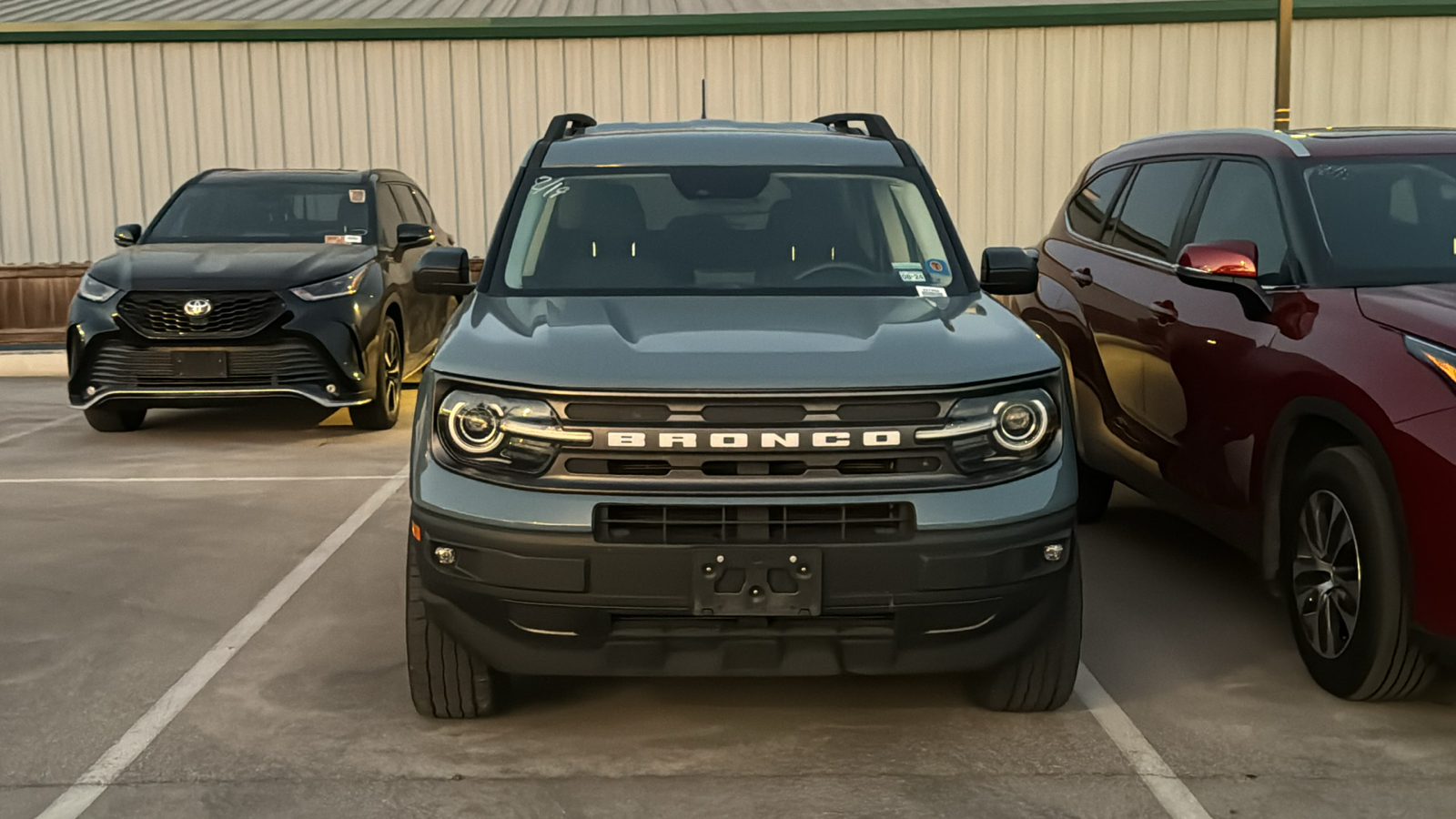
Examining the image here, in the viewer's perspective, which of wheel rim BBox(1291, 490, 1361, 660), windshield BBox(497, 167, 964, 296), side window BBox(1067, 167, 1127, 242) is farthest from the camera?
side window BBox(1067, 167, 1127, 242)

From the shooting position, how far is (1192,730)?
4.36 m

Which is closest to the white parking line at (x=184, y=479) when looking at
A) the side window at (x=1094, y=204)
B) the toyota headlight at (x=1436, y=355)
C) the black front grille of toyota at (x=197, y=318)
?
the black front grille of toyota at (x=197, y=318)

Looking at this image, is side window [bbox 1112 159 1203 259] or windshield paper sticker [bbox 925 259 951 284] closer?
windshield paper sticker [bbox 925 259 951 284]

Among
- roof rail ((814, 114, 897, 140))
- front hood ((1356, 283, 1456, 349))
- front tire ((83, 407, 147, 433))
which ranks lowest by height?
front tire ((83, 407, 147, 433))

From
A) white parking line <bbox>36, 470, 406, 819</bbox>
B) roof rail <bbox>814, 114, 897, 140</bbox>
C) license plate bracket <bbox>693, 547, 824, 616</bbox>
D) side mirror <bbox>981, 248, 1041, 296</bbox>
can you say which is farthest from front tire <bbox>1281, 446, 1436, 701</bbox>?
white parking line <bbox>36, 470, 406, 819</bbox>

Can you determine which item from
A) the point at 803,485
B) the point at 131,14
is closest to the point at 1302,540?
the point at 803,485

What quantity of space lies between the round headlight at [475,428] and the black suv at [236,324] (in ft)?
18.6

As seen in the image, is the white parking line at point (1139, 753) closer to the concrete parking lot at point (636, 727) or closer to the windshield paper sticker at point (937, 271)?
the concrete parking lot at point (636, 727)

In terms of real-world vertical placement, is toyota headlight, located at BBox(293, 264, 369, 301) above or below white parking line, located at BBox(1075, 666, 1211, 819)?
above

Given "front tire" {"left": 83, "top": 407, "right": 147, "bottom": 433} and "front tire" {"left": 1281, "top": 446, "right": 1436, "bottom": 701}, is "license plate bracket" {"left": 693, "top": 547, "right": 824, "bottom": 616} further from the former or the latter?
"front tire" {"left": 83, "top": 407, "right": 147, "bottom": 433}

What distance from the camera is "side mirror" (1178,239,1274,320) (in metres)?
5.03

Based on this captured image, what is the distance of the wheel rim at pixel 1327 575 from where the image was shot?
4.47 meters

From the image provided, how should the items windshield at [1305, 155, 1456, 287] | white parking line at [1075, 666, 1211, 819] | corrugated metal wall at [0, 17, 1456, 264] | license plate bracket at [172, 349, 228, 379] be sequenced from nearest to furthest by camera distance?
white parking line at [1075, 666, 1211, 819] < windshield at [1305, 155, 1456, 287] < license plate bracket at [172, 349, 228, 379] < corrugated metal wall at [0, 17, 1456, 264]

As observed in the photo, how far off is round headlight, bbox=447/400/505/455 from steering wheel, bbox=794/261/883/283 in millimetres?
1419
